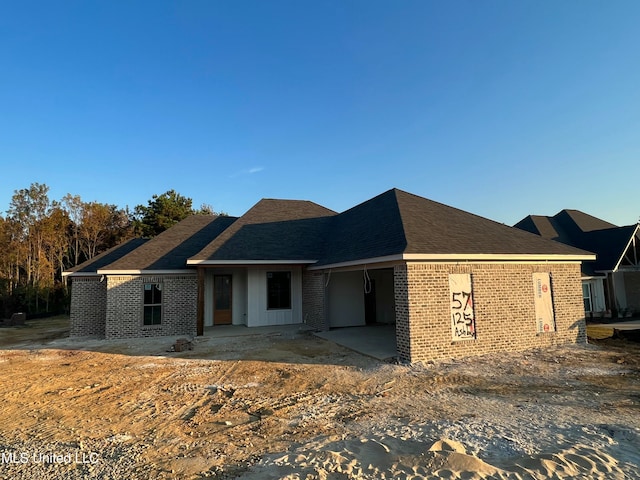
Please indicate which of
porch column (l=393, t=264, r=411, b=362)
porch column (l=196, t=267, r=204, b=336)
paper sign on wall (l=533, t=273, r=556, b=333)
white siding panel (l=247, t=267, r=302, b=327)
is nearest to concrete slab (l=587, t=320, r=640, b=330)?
paper sign on wall (l=533, t=273, r=556, b=333)

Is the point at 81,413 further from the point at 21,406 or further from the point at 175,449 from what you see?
the point at 175,449

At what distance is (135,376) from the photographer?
27.9ft

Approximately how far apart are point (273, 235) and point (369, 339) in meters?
7.16

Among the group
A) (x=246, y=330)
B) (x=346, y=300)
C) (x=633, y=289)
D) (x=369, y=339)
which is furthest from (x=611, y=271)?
(x=246, y=330)

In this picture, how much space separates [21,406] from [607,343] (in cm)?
1557

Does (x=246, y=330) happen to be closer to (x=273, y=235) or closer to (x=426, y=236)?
(x=273, y=235)

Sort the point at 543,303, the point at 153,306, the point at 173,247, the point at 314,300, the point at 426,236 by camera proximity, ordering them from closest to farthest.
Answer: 1. the point at 426,236
2. the point at 543,303
3. the point at 153,306
4. the point at 314,300
5. the point at 173,247

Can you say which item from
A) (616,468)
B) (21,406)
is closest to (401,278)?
(616,468)

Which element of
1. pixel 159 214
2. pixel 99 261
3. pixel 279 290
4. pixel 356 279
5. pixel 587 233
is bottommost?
pixel 279 290

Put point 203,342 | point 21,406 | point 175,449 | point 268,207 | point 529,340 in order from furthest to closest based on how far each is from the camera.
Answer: point 268,207, point 203,342, point 529,340, point 21,406, point 175,449

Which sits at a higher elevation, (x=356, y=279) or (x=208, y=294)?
(x=356, y=279)

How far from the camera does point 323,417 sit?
5.71 metres

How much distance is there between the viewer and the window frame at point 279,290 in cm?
1642

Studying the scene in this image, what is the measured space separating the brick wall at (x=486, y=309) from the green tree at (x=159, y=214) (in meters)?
32.0
